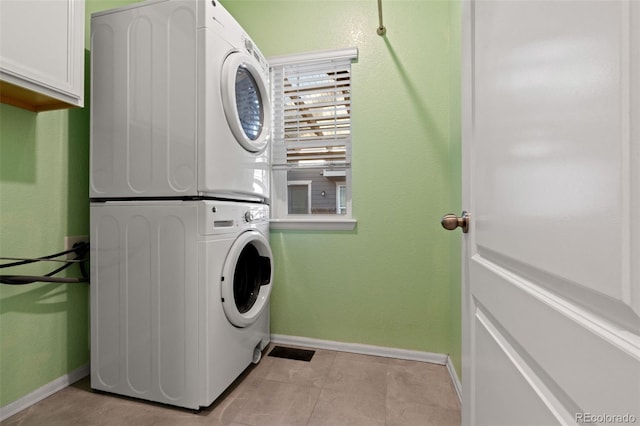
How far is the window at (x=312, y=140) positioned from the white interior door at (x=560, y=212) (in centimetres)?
136

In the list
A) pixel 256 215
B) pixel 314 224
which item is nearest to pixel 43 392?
pixel 256 215

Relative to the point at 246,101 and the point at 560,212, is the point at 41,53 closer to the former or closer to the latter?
the point at 246,101

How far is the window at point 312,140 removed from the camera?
1.99 metres

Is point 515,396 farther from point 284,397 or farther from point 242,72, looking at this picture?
point 242,72

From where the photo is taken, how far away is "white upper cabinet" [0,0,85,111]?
40.3 inches

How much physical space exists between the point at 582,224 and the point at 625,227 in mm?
61

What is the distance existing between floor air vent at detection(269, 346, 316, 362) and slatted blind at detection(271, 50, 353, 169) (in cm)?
129

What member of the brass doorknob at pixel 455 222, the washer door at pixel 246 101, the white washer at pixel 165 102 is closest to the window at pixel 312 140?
the washer door at pixel 246 101

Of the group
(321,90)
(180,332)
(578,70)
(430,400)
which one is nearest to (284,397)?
(180,332)

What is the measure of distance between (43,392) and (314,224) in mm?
1649

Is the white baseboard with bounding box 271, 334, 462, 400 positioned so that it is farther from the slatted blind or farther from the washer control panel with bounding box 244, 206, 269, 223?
the slatted blind

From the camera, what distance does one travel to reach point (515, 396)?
0.50 m

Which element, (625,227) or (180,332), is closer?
(625,227)

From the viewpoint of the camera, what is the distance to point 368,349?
1.88 m
